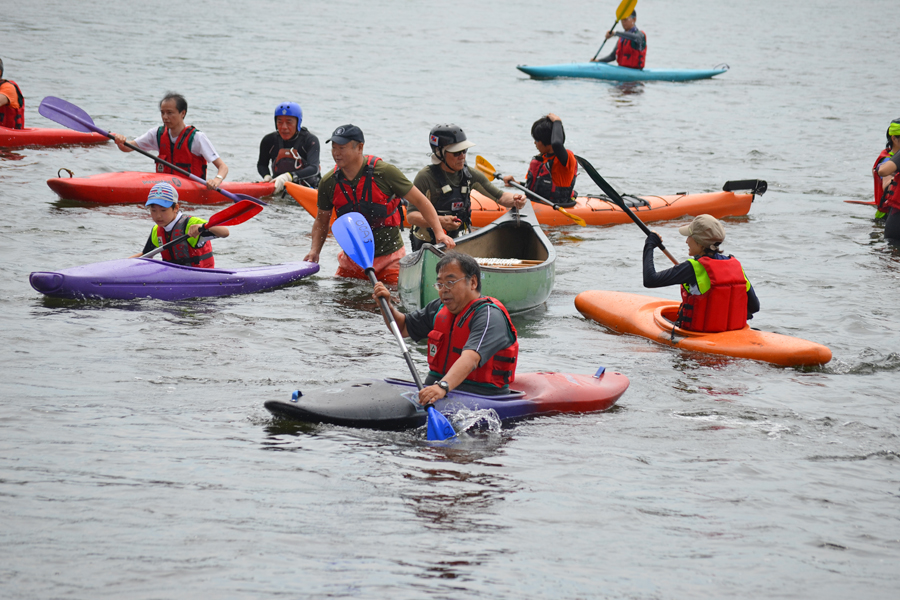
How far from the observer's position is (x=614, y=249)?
32.2ft

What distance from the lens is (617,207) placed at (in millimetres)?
10594

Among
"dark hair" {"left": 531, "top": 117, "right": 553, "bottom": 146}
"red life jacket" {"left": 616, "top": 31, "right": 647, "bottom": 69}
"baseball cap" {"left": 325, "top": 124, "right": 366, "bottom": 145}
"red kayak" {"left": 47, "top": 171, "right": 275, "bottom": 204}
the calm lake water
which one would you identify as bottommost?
the calm lake water

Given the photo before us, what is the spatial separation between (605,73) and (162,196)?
54.7 ft

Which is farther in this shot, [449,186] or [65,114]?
[65,114]

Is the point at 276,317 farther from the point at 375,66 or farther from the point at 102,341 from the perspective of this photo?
the point at 375,66

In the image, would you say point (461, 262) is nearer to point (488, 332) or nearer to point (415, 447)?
point (488, 332)

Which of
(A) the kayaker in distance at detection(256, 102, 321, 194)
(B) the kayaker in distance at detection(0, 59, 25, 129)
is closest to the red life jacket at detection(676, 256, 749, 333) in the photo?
(A) the kayaker in distance at detection(256, 102, 321, 194)

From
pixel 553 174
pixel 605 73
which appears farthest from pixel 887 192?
pixel 605 73

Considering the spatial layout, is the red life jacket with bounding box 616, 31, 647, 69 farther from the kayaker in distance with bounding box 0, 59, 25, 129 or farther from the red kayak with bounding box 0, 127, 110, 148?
the kayaker in distance with bounding box 0, 59, 25, 129

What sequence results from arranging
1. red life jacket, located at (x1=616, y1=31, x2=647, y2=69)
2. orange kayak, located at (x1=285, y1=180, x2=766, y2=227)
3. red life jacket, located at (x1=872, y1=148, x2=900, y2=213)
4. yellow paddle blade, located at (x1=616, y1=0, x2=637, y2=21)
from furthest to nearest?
1. red life jacket, located at (x1=616, y1=31, x2=647, y2=69)
2. yellow paddle blade, located at (x1=616, y1=0, x2=637, y2=21)
3. orange kayak, located at (x1=285, y1=180, x2=766, y2=227)
4. red life jacket, located at (x1=872, y1=148, x2=900, y2=213)

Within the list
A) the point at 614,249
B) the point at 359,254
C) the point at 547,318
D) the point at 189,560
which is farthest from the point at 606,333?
the point at 189,560

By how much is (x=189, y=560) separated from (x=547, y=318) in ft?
14.1

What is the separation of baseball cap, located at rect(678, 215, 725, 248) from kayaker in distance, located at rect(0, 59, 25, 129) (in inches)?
354

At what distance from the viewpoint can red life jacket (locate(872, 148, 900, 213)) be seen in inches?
359
